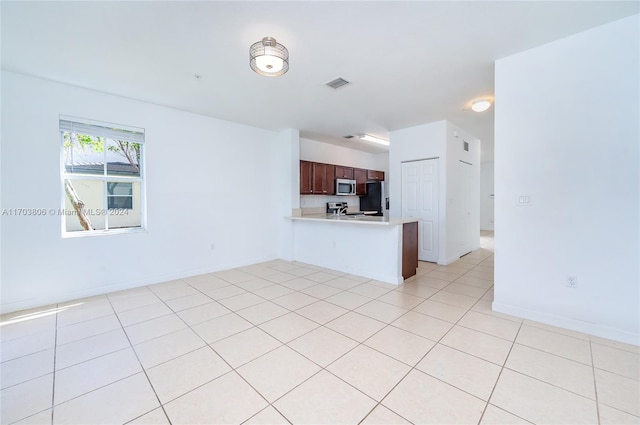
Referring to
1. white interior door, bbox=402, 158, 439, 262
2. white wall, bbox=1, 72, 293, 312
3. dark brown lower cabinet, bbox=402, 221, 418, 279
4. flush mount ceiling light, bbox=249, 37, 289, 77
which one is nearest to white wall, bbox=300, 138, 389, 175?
white wall, bbox=1, 72, 293, 312

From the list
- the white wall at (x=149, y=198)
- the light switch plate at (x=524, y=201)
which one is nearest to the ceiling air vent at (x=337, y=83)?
the white wall at (x=149, y=198)

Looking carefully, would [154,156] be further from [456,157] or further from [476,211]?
[476,211]

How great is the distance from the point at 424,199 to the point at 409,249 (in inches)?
55.6

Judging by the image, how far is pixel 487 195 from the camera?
979cm

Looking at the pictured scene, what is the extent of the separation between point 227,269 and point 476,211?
5.70 m

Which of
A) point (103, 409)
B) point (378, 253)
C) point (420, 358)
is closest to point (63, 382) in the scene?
point (103, 409)

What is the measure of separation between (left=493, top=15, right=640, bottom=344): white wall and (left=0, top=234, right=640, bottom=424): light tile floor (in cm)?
33

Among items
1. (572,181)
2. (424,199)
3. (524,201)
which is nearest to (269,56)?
(524,201)

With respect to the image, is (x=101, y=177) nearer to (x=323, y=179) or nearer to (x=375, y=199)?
(x=323, y=179)

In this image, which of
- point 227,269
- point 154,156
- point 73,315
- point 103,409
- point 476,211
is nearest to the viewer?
point 103,409

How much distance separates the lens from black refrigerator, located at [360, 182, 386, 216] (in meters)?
7.09

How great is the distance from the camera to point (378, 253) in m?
4.05

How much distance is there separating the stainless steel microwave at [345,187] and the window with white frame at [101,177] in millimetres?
4050

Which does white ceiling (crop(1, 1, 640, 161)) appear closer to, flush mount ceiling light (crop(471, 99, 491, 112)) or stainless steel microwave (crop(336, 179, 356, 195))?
flush mount ceiling light (crop(471, 99, 491, 112))
